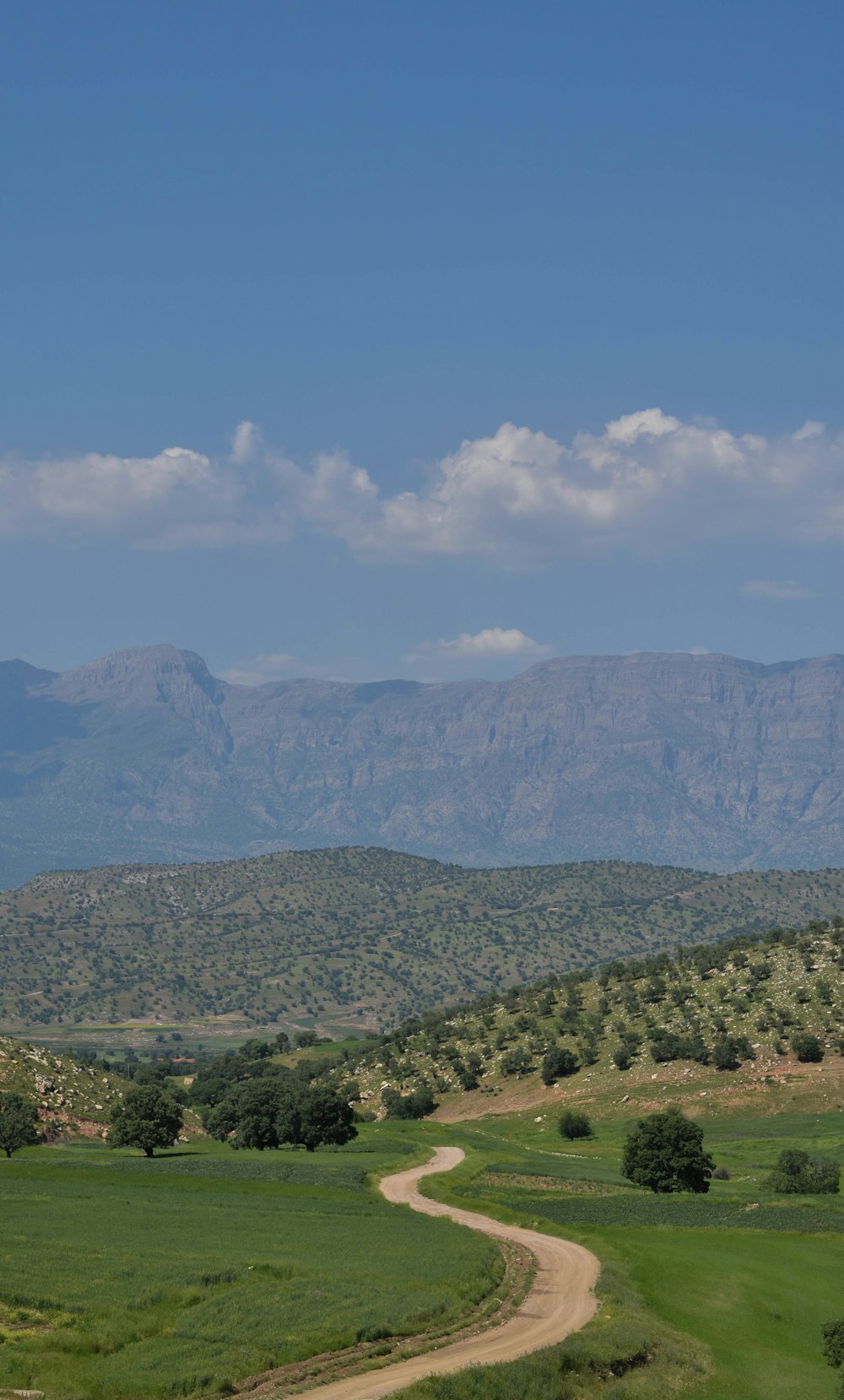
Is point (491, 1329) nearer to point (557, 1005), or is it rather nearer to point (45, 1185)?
point (45, 1185)

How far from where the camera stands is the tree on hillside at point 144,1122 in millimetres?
100750

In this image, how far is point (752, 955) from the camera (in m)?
170

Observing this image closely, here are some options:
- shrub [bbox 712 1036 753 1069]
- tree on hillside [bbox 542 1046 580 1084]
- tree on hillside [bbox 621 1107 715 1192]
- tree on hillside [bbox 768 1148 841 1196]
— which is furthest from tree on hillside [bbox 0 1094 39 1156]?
shrub [bbox 712 1036 753 1069]

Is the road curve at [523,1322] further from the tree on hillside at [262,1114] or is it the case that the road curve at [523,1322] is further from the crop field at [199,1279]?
the tree on hillside at [262,1114]

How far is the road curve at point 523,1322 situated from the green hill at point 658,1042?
215ft

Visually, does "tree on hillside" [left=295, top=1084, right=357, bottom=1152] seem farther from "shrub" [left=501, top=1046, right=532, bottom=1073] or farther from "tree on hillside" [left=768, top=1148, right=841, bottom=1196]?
"shrub" [left=501, top=1046, right=532, bottom=1073]

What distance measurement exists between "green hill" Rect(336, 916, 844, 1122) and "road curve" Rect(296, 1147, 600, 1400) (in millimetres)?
65631

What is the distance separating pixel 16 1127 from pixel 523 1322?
65771 millimetres

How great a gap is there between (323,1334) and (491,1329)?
7661mm

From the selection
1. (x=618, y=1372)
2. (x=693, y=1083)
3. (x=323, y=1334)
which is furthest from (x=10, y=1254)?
(x=693, y=1083)

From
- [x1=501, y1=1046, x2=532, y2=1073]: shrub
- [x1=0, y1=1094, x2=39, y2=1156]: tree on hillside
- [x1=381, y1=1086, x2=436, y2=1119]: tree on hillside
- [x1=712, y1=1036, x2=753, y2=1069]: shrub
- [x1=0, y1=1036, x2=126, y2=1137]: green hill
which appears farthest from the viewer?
[x1=501, y1=1046, x2=532, y2=1073]: shrub

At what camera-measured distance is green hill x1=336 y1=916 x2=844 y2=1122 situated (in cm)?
12988

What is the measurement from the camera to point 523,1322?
153ft

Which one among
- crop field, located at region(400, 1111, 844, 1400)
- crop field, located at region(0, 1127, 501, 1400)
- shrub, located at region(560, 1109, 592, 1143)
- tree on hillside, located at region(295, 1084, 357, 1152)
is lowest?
shrub, located at region(560, 1109, 592, 1143)
